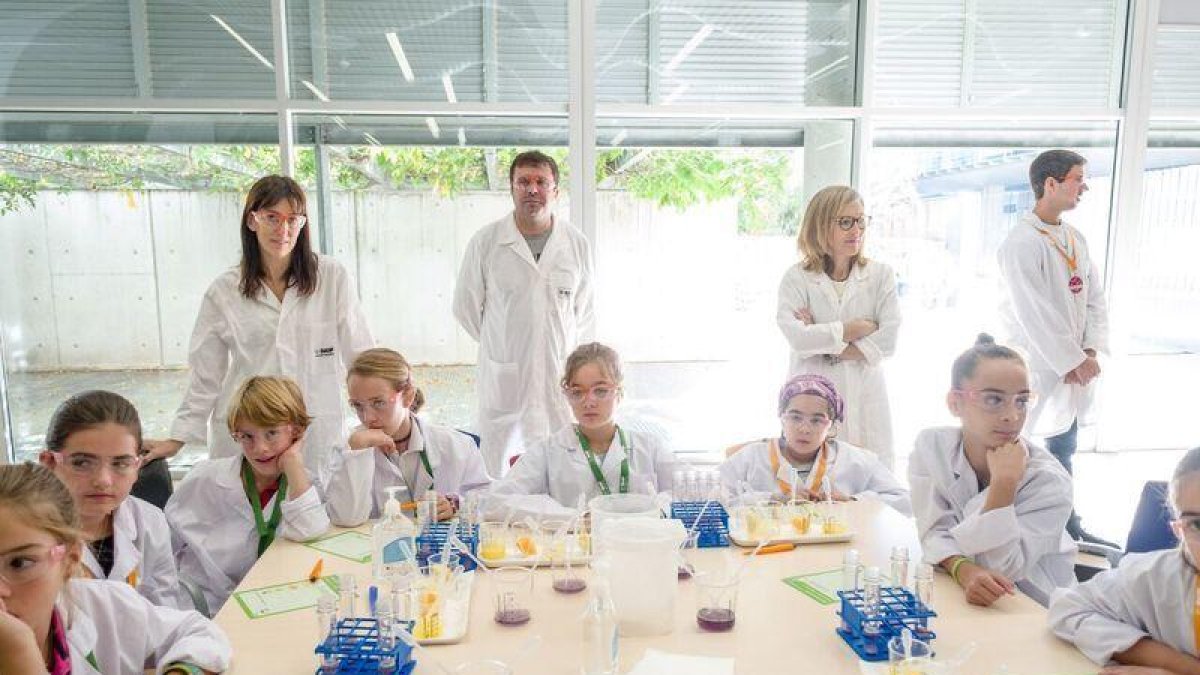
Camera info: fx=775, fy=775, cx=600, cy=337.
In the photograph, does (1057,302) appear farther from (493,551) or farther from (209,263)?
(209,263)

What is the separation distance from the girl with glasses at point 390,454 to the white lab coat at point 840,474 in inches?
31.5

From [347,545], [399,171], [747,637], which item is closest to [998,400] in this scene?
[747,637]

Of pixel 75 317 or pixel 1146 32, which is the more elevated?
pixel 1146 32

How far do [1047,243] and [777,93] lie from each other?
1591 mm

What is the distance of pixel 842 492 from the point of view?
226 centimetres

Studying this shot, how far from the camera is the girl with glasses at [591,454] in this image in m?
2.33

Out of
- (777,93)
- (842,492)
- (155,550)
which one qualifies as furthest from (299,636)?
(777,93)

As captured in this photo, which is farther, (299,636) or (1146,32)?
(1146,32)

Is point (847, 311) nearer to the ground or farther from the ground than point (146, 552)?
farther from the ground

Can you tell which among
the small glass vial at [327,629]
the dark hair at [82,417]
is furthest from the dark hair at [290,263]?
the small glass vial at [327,629]

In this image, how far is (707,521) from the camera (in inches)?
74.5

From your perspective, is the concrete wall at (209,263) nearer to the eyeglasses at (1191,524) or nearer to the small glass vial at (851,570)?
the small glass vial at (851,570)

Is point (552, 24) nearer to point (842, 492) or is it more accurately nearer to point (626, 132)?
point (626, 132)

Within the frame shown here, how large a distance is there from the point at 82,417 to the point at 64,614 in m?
0.58
